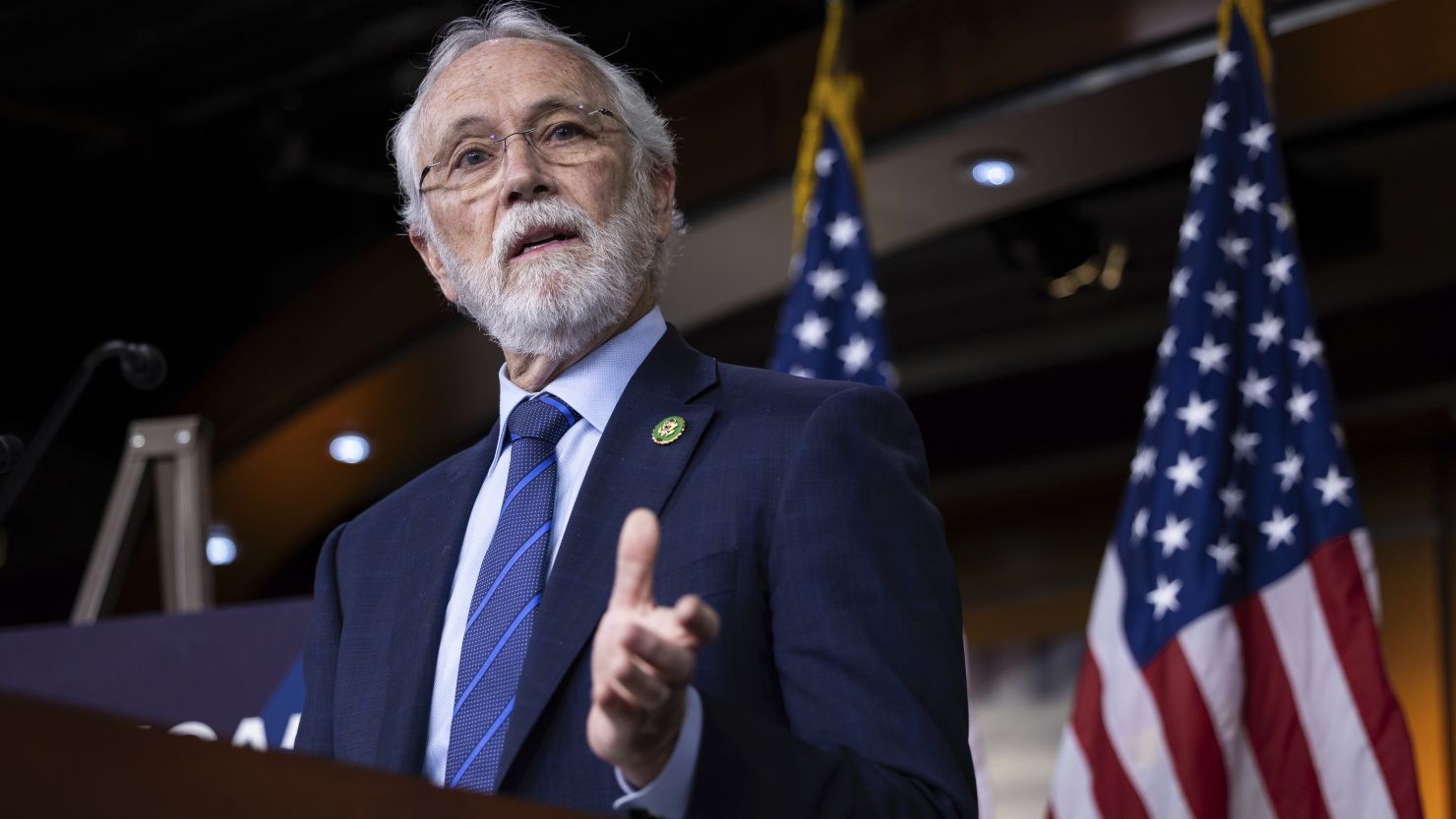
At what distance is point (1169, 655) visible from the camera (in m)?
3.38

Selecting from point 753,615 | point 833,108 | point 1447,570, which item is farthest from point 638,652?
point 1447,570

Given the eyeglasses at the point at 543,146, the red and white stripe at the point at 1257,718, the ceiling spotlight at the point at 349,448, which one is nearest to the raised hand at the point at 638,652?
the eyeglasses at the point at 543,146

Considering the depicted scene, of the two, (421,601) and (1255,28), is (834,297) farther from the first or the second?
(421,601)

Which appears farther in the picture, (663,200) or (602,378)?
(663,200)

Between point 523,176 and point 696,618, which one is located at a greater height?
point 523,176

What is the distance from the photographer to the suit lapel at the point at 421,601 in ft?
4.89

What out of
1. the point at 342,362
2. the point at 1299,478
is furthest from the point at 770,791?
the point at 342,362

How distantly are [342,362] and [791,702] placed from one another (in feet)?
18.5

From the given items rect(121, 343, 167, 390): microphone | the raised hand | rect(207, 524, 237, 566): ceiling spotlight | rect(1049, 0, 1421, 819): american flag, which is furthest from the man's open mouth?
rect(207, 524, 237, 566): ceiling spotlight

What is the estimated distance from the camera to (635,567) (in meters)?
1.05

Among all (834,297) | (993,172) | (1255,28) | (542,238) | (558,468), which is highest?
(993,172)

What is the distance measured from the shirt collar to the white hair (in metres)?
0.15

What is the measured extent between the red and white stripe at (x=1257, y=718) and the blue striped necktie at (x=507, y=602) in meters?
2.02

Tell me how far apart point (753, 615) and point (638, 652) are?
1.34 feet
